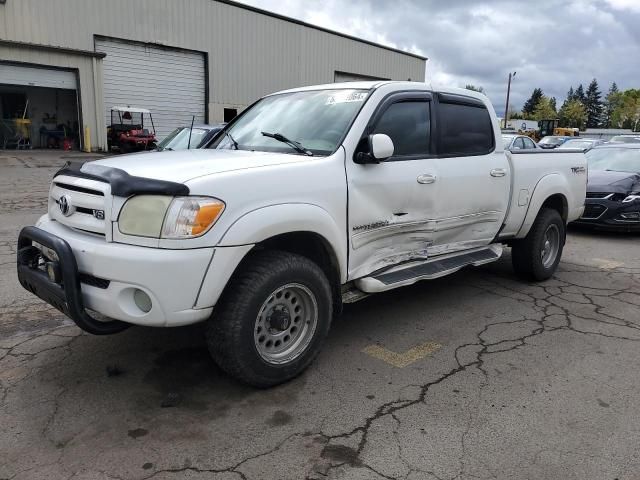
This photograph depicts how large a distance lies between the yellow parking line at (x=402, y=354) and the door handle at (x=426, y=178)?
127 cm

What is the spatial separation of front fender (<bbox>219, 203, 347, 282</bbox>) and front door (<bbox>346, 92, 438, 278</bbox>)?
18 cm

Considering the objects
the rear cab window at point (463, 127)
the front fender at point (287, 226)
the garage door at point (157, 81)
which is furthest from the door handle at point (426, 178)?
the garage door at point (157, 81)

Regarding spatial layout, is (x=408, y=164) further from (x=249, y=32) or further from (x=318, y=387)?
(x=249, y=32)

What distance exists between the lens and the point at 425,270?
4.36 meters

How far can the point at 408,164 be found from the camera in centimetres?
408

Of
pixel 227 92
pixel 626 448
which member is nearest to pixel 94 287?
pixel 626 448

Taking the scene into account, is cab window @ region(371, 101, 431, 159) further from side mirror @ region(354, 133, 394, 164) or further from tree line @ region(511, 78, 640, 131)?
tree line @ region(511, 78, 640, 131)

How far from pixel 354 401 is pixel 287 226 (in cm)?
115

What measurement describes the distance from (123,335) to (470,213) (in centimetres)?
310

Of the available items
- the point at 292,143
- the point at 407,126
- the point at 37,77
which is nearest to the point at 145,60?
the point at 37,77

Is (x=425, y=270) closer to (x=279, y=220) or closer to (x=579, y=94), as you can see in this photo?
(x=279, y=220)

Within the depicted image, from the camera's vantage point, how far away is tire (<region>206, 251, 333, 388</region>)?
304 cm

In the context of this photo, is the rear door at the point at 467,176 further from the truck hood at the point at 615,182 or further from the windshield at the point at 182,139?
the windshield at the point at 182,139

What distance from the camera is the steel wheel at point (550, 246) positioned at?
6.02 m
